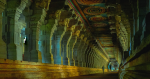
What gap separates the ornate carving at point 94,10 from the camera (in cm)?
1788

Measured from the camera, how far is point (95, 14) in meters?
19.9

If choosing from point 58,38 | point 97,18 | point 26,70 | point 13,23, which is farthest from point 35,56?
point 97,18

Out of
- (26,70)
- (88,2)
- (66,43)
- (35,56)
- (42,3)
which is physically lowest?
(26,70)

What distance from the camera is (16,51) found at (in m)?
9.21

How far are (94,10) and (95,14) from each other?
4.11 feet

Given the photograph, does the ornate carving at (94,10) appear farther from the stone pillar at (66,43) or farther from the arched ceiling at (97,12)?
the stone pillar at (66,43)

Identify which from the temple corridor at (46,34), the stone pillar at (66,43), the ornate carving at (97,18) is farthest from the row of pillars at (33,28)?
the ornate carving at (97,18)

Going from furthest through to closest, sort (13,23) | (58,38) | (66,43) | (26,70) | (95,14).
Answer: (95,14) → (66,43) → (58,38) → (13,23) → (26,70)

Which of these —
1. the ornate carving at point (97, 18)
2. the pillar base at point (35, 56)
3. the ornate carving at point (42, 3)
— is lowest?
the pillar base at point (35, 56)

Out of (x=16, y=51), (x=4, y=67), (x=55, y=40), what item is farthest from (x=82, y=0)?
(x=4, y=67)

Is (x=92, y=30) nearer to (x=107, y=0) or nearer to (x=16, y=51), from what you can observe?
(x=107, y=0)

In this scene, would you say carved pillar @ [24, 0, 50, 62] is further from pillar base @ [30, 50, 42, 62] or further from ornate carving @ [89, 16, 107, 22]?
ornate carving @ [89, 16, 107, 22]

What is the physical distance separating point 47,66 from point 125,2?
5.18 meters

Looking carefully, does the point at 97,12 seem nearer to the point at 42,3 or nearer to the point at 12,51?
the point at 42,3
